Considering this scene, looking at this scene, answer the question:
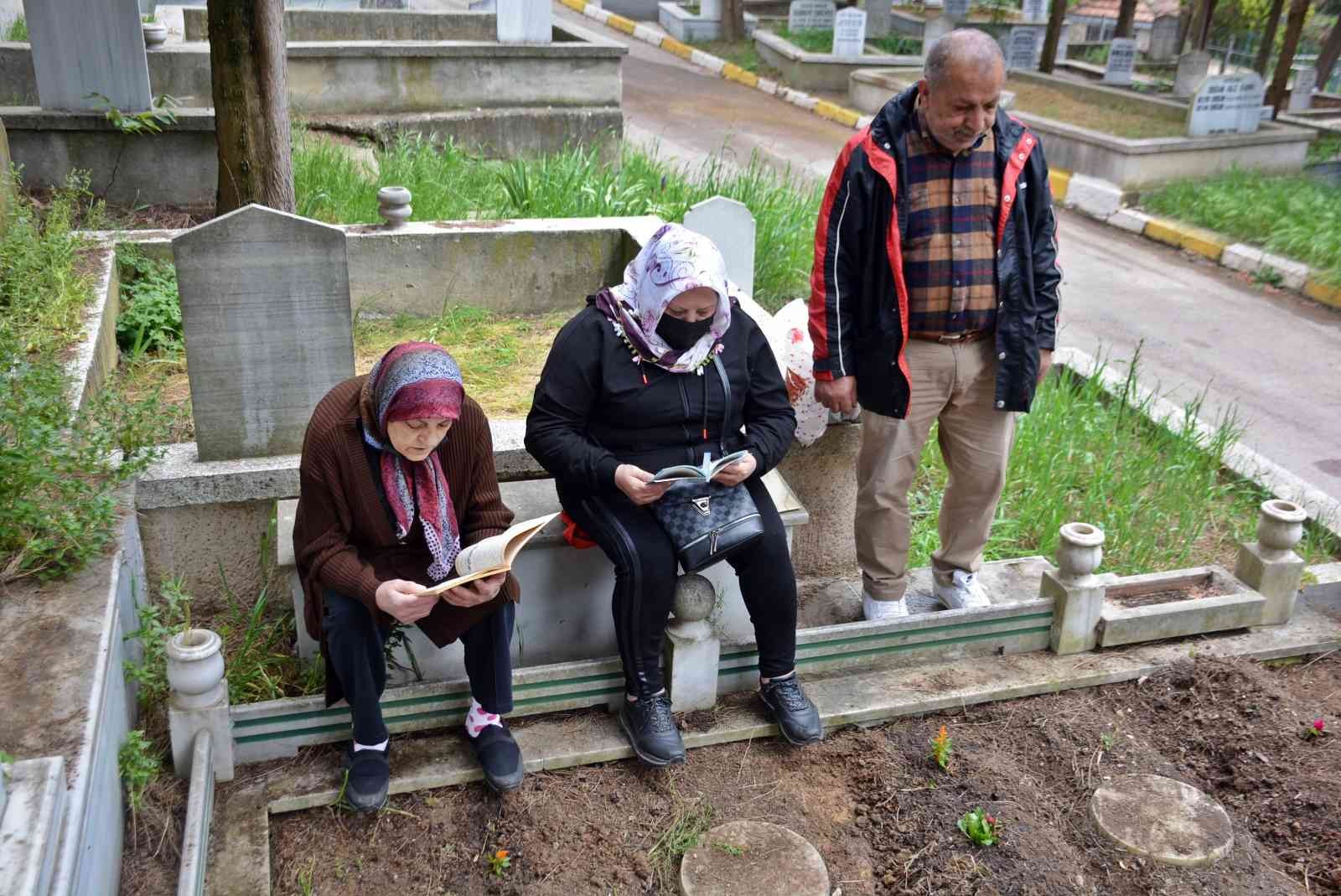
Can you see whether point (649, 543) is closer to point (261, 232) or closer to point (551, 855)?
point (551, 855)

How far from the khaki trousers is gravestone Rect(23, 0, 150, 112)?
509 cm

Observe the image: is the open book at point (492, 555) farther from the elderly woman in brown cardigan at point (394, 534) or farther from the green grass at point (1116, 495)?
the green grass at point (1116, 495)

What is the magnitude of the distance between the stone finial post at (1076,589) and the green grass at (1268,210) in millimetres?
6869

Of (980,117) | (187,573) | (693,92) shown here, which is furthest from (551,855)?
(693,92)

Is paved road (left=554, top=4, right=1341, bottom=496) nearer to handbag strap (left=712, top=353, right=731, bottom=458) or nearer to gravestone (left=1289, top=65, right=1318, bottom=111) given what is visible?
handbag strap (left=712, top=353, right=731, bottom=458)

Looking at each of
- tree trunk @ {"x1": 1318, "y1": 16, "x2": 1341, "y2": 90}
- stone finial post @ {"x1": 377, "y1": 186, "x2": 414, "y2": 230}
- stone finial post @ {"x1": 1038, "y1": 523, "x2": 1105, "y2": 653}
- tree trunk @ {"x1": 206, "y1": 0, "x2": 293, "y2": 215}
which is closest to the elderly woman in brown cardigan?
stone finial post @ {"x1": 1038, "y1": 523, "x2": 1105, "y2": 653}

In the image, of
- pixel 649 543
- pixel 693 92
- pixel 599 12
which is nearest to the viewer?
pixel 649 543

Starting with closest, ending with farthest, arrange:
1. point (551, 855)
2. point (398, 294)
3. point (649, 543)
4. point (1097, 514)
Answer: point (551, 855), point (649, 543), point (1097, 514), point (398, 294)

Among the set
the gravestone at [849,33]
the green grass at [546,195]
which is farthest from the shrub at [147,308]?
the gravestone at [849,33]

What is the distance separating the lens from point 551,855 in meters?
2.84

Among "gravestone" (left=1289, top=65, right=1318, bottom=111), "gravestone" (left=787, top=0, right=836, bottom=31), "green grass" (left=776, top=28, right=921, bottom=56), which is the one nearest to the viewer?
"gravestone" (left=1289, top=65, right=1318, bottom=111)

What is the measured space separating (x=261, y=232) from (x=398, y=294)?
6.61 ft

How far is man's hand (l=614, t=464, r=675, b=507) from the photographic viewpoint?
9.86 ft

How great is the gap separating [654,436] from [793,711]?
86 centimetres
